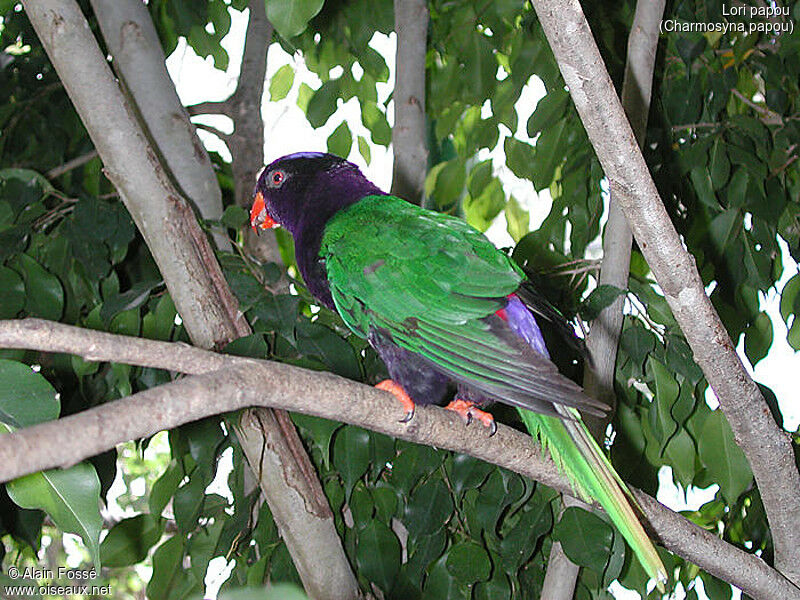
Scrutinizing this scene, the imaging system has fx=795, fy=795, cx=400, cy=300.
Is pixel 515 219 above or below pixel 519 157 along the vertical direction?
below

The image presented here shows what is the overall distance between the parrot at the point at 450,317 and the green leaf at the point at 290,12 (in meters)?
0.43

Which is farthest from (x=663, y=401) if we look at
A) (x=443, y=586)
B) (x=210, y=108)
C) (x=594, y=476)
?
(x=210, y=108)

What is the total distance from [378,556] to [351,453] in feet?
0.64

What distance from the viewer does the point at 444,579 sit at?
4.72ft

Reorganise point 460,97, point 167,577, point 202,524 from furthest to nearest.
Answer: point 460,97 < point 202,524 < point 167,577

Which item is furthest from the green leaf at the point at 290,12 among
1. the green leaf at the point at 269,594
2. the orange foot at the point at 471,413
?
the green leaf at the point at 269,594

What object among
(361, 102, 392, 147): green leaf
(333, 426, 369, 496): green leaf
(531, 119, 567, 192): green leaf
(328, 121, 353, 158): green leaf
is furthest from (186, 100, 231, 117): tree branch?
(333, 426, 369, 496): green leaf

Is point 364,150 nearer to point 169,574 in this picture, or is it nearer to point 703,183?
point 703,183

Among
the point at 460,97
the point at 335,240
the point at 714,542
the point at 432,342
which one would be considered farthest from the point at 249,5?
the point at 714,542

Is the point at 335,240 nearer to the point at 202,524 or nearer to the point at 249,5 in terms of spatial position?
the point at 202,524

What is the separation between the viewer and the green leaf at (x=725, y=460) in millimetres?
1424

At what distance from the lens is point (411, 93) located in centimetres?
175

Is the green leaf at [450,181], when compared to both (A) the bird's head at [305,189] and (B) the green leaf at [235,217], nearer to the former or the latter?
(A) the bird's head at [305,189]

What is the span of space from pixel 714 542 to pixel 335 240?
0.76 metres
